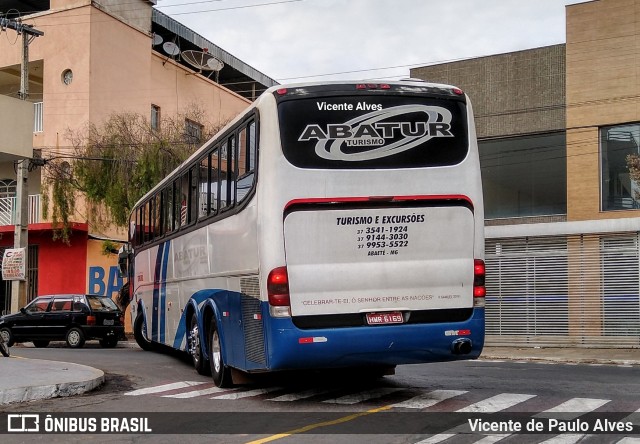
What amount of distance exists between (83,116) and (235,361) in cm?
2349

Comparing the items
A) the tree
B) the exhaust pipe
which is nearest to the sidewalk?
the exhaust pipe

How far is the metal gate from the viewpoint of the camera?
22.2 metres

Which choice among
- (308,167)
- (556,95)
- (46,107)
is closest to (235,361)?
(308,167)

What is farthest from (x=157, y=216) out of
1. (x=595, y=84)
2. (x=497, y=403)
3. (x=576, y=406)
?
(x=595, y=84)

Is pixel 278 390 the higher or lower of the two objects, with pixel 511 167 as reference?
lower

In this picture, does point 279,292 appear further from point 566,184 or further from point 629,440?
point 566,184

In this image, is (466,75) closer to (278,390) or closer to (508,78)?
(508,78)

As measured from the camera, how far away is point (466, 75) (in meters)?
26.0

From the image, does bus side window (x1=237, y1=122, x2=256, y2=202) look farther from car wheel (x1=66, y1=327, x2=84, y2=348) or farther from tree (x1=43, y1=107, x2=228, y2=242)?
tree (x1=43, y1=107, x2=228, y2=242)

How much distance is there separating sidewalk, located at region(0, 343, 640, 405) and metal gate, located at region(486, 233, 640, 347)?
2049 mm

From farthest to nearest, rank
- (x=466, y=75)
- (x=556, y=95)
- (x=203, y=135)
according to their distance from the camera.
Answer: (x=203, y=135) < (x=466, y=75) < (x=556, y=95)

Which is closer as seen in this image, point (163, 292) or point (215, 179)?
point (215, 179)

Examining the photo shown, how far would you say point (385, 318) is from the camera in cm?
1005

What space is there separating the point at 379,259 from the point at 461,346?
4.95ft
